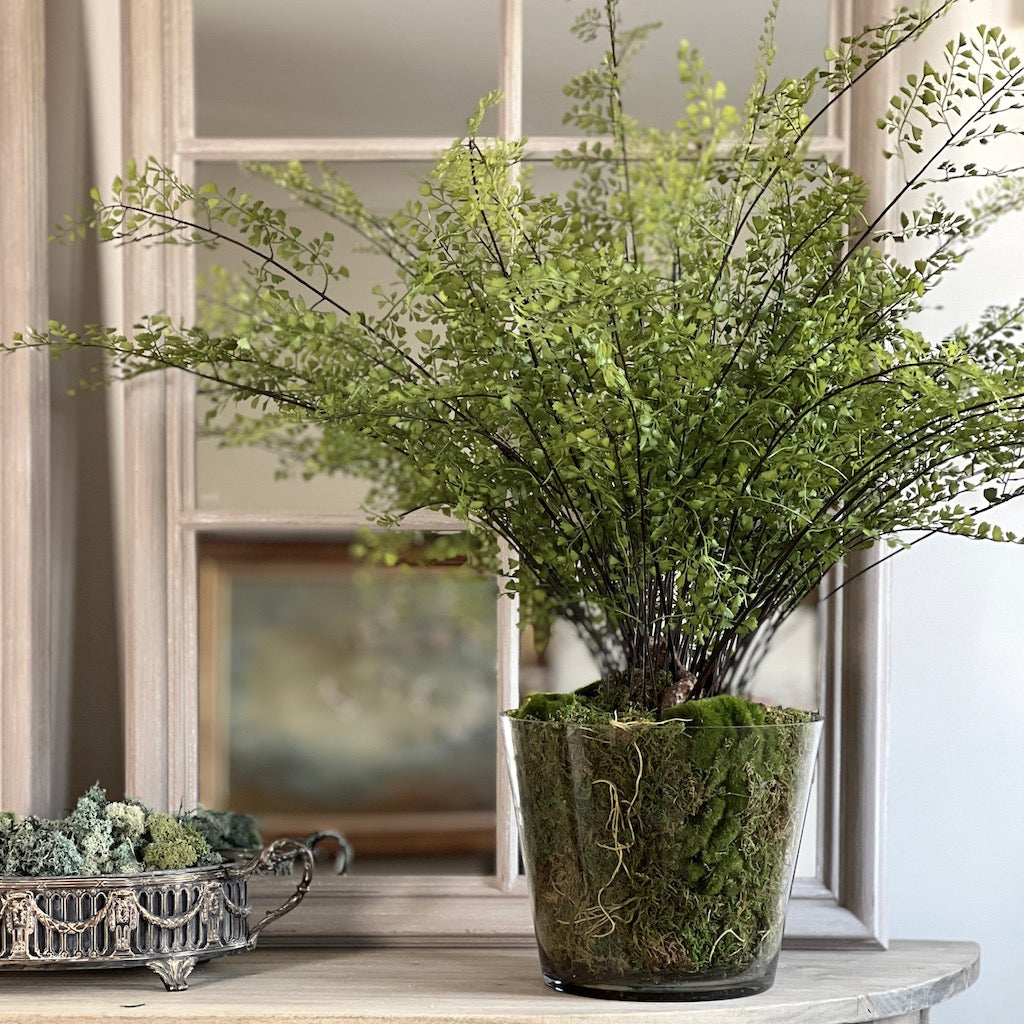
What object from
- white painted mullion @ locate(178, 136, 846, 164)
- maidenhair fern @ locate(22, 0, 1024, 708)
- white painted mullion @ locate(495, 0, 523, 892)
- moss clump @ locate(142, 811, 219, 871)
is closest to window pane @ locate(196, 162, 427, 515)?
white painted mullion @ locate(178, 136, 846, 164)

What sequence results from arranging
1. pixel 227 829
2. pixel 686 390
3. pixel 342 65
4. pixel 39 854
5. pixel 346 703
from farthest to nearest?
pixel 346 703, pixel 342 65, pixel 227 829, pixel 39 854, pixel 686 390

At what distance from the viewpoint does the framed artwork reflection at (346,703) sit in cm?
199

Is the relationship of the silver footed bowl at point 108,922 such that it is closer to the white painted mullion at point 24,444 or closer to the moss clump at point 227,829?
the moss clump at point 227,829

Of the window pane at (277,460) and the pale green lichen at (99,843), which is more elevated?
the window pane at (277,460)

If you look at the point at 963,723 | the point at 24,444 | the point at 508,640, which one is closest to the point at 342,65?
the point at 24,444

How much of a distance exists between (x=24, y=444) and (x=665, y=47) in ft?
2.80

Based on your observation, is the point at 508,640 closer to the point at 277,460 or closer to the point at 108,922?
the point at 277,460

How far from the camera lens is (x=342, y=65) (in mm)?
1426

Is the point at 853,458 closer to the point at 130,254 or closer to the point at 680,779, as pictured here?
the point at 680,779

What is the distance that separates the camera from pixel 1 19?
134 centimetres

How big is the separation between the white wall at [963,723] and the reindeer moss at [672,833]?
0.35 metres

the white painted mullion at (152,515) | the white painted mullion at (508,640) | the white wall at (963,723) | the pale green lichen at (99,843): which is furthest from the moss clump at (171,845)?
the white wall at (963,723)

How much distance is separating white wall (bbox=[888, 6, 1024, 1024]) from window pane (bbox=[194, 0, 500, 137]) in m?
0.56

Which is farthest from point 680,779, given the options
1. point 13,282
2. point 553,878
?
point 13,282
